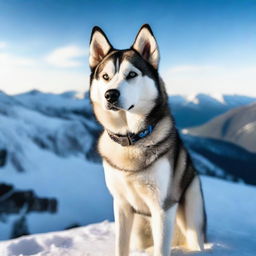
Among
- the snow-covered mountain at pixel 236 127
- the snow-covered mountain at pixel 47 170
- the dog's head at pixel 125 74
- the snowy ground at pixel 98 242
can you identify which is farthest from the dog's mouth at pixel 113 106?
the snow-covered mountain at pixel 236 127

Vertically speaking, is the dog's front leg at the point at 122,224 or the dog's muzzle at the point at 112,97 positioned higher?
the dog's muzzle at the point at 112,97

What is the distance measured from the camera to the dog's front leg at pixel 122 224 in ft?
10.2

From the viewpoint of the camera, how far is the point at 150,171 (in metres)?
2.75

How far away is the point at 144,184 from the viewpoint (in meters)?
2.75

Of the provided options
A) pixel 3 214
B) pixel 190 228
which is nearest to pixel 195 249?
pixel 190 228

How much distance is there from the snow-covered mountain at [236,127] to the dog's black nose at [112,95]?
26.9 metres

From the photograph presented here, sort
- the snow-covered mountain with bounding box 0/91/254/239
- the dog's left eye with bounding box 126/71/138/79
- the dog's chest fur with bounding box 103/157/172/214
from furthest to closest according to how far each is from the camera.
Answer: the snow-covered mountain with bounding box 0/91/254/239 → the dog's chest fur with bounding box 103/157/172/214 → the dog's left eye with bounding box 126/71/138/79

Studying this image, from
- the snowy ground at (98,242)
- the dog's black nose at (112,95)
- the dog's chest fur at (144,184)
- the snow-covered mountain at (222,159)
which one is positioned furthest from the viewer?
the snow-covered mountain at (222,159)

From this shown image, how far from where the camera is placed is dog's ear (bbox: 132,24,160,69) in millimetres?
2766

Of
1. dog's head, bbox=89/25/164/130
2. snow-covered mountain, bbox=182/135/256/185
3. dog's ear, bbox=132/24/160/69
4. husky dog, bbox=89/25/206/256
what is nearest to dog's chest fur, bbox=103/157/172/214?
husky dog, bbox=89/25/206/256

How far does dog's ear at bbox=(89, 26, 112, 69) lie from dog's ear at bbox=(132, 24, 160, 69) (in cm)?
26

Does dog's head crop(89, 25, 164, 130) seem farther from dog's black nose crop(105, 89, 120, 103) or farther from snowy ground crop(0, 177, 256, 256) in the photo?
snowy ground crop(0, 177, 256, 256)

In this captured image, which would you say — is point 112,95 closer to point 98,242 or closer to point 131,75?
point 131,75

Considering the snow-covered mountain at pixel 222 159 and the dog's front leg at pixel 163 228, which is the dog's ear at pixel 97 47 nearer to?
the dog's front leg at pixel 163 228
